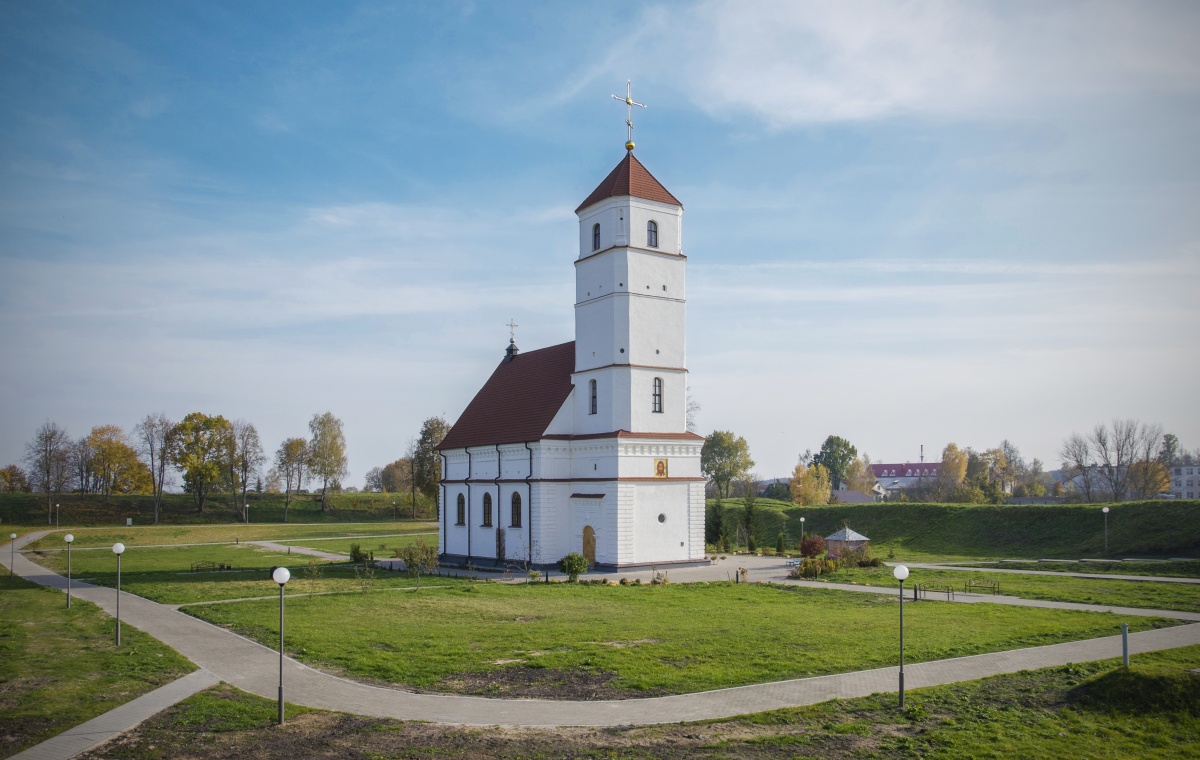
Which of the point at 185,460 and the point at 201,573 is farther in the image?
the point at 185,460

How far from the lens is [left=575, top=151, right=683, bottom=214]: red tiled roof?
35.2 m

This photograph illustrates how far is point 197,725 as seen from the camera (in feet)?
38.7

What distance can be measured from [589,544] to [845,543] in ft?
37.5

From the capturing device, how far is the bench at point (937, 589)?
24.7 metres

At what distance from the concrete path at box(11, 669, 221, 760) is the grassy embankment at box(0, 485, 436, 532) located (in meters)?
63.6

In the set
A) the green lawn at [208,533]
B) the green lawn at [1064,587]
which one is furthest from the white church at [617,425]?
the green lawn at [208,533]

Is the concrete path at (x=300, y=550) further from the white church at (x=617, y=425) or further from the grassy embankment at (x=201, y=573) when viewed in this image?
the white church at (x=617, y=425)

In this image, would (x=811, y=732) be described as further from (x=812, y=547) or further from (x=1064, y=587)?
(x=812, y=547)

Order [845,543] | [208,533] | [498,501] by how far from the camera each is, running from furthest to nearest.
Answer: [208,533], [498,501], [845,543]

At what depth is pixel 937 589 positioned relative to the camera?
2619 centimetres

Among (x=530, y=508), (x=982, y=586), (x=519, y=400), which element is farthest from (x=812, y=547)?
(x=519, y=400)

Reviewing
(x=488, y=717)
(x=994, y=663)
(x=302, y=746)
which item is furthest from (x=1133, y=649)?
(x=302, y=746)

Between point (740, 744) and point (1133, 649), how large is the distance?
10.8 metres

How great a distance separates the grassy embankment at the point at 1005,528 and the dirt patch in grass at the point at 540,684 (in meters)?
29.4
